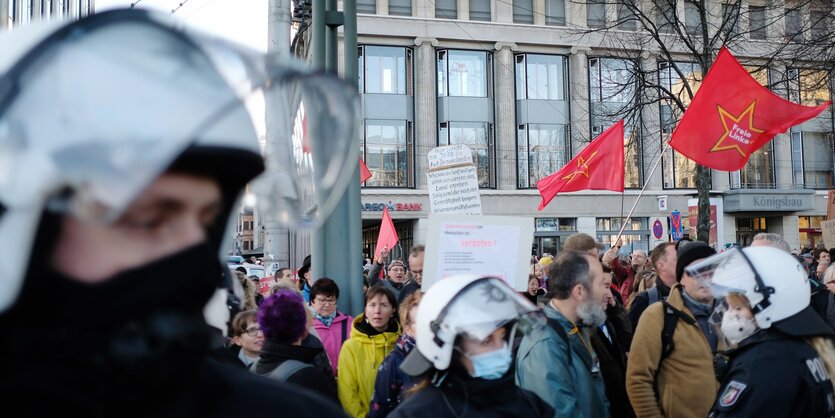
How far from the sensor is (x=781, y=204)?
1448 inches

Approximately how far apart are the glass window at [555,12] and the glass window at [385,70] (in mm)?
7443

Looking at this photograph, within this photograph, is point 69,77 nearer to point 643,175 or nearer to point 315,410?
point 315,410

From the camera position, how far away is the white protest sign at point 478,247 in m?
4.87

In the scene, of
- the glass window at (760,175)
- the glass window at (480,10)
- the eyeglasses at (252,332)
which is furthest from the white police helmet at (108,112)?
the glass window at (760,175)

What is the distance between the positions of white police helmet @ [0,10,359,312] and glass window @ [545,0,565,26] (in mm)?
35958

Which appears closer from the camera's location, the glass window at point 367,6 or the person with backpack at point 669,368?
the person with backpack at point 669,368

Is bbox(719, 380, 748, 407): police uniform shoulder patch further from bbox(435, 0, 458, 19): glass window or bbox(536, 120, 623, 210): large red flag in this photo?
bbox(435, 0, 458, 19): glass window

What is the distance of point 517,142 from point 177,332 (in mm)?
34214

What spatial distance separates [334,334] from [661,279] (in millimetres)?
2993

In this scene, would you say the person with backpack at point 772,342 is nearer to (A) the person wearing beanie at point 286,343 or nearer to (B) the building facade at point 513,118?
(A) the person wearing beanie at point 286,343

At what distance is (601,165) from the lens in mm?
13234

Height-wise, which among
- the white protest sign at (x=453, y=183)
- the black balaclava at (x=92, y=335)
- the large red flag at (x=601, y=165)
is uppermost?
the large red flag at (x=601, y=165)

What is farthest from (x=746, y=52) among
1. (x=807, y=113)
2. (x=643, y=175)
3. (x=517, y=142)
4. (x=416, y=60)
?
(x=807, y=113)

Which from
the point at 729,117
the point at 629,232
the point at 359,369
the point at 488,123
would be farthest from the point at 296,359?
the point at 629,232
